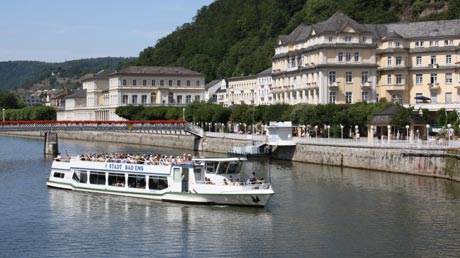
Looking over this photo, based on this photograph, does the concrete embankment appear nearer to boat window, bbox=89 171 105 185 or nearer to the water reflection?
the water reflection

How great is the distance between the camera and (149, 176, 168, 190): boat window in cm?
5206

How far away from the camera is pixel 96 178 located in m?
56.8

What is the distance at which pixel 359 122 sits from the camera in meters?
87.2

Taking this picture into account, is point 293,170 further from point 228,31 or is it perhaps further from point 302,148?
point 228,31

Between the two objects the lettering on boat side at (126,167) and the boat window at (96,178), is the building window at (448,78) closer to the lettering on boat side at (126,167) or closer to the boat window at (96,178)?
the boat window at (96,178)

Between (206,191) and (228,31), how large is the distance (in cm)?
15040

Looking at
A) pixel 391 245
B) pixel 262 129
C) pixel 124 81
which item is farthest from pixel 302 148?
pixel 124 81

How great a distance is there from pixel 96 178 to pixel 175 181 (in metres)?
8.02

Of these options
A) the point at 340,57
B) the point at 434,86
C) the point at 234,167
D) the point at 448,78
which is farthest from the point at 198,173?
the point at 448,78

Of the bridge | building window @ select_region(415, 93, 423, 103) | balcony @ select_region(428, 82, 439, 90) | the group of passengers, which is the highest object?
balcony @ select_region(428, 82, 439, 90)

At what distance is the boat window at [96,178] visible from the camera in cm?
5628

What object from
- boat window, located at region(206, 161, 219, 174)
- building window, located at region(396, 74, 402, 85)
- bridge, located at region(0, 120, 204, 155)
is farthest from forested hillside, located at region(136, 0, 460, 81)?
boat window, located at region(206, 161, 219, 174)

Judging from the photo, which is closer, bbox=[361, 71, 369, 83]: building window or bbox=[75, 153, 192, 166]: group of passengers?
bbox=[75, 153, 192, 166]: group of passengers

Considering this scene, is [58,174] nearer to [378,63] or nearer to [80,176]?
[80,176]
